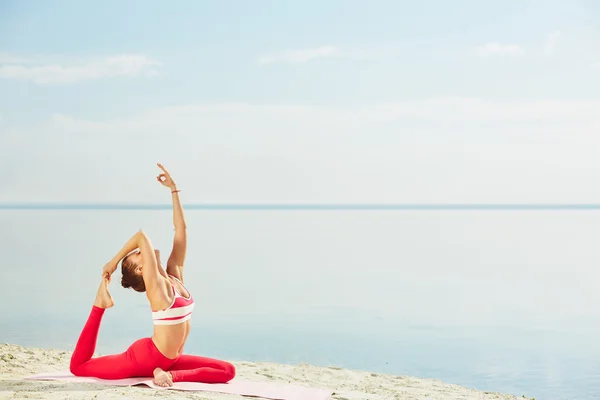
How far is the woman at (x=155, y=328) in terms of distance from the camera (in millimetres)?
4613

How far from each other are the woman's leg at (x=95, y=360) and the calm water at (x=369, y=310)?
137 inches

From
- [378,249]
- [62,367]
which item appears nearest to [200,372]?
[62,367]

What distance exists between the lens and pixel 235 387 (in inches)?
194

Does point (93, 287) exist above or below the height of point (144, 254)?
below

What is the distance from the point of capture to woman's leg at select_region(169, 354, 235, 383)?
4891 mm

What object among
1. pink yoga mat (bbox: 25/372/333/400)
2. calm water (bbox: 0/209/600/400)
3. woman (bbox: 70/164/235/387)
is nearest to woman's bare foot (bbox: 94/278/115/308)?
woman (bbox: 70/164/235/387)

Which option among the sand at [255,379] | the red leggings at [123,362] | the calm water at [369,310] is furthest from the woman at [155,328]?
the calm water at [369,310]

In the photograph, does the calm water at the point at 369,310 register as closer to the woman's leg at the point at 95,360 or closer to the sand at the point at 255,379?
the sand at the point at 255,379

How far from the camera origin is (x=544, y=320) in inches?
424

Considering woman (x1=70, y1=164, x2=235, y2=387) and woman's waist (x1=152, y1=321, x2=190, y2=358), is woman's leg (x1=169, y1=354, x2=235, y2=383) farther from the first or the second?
woman's waist (x1=152, y1=321, x2=190, y2=358)

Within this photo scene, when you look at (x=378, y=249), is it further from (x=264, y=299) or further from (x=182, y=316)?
(x=182, y=316)

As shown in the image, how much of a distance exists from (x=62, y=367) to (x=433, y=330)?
17.4 ft

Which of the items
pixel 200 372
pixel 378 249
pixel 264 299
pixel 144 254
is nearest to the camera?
pixel 144 254

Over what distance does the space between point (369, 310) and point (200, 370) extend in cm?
647
